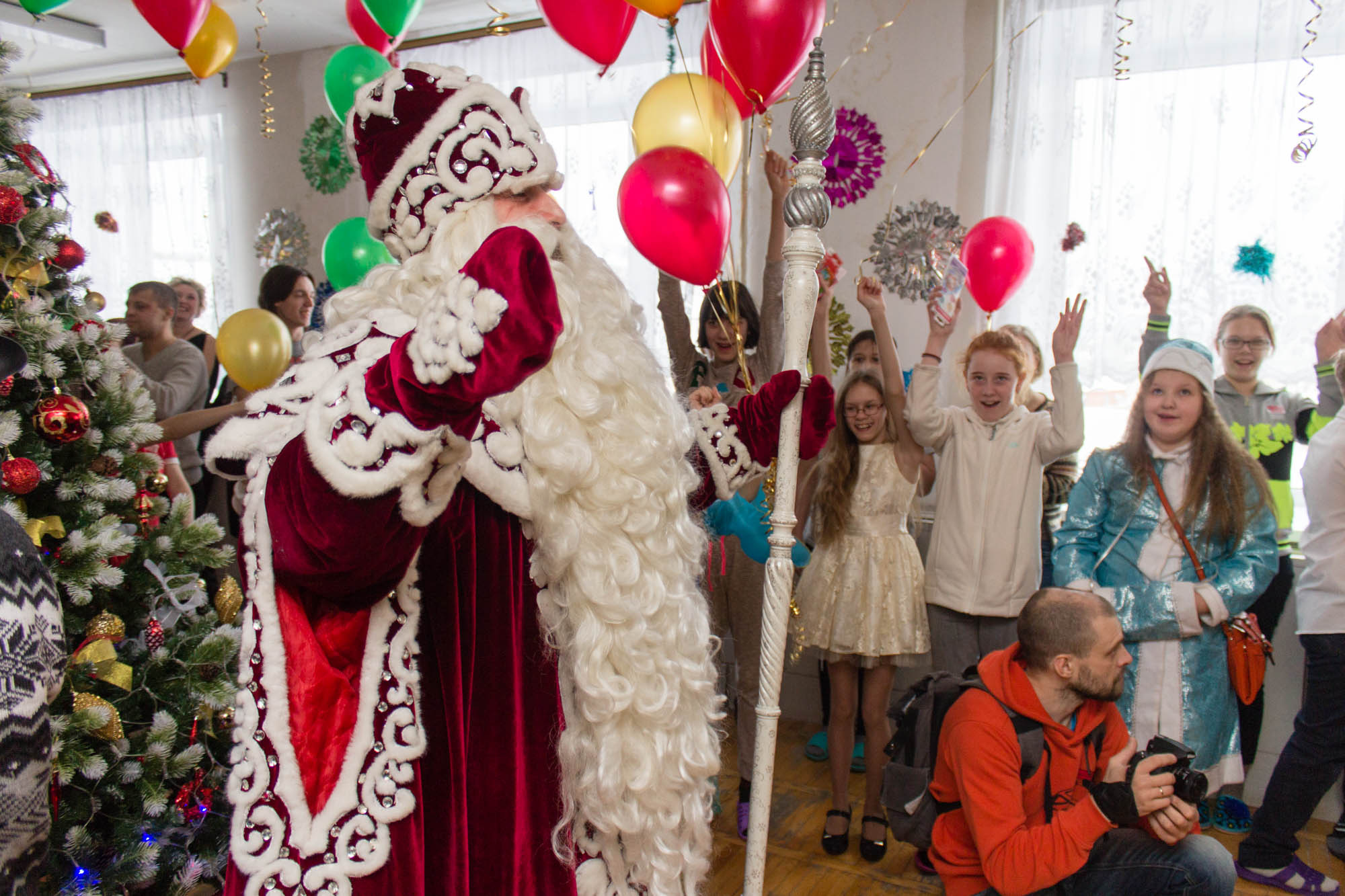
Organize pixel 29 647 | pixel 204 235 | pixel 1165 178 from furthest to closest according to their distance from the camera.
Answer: pixel 204 235 → pixel 1165 178 → pixel 29 647

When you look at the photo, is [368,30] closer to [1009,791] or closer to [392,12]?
[392,12]

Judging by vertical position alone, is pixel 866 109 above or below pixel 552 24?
above

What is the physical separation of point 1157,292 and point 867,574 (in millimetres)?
1459

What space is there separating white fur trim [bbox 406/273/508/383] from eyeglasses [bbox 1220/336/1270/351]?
123 inches

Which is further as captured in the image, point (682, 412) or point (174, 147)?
point (174, 147)

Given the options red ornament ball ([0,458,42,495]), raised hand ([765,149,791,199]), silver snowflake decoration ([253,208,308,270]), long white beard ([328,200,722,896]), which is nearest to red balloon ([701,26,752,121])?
raised hand ([765,149,791,199])

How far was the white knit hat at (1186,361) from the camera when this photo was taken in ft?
8.03

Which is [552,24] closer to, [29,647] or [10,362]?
[10,362]

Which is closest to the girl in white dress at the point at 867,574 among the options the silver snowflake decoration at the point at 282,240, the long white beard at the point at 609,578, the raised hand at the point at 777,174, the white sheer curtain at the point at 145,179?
the raised hand at the point at 777,174

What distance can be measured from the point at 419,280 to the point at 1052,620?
1385 mm

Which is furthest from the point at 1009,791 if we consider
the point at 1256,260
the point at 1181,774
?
the point at 1256,260

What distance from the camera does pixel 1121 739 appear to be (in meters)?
1.85

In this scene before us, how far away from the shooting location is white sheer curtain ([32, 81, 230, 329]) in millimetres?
5637

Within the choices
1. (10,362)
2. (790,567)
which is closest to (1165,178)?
(790,567)
